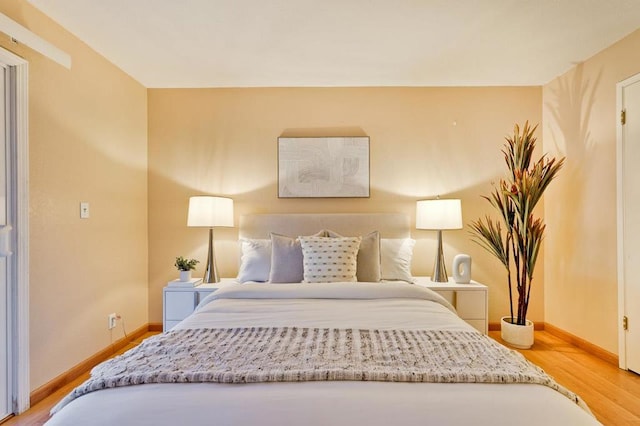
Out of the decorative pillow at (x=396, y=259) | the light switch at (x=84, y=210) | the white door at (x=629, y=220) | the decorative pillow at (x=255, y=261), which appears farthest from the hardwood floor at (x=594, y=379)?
the light switch at (x=84, y=210)

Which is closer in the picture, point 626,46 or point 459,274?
point 626,46

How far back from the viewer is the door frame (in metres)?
1.96

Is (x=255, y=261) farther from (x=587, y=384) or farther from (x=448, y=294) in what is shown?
(x=587, y=384)

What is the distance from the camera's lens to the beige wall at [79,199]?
6.99 ft

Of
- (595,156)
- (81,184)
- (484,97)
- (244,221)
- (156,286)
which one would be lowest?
(156,286)

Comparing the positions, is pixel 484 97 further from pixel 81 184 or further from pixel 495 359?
pixel 81 184

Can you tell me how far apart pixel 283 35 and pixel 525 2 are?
1.58m

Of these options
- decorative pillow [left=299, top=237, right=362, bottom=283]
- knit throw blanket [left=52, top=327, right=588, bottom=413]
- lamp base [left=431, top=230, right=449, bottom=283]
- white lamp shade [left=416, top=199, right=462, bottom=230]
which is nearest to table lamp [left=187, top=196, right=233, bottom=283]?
decorative pillow [left=299, top=237, right=362, bottom=283]

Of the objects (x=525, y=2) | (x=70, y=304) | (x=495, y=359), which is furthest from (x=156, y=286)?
(x=525, y=2)

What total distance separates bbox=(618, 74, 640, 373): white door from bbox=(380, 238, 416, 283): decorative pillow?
1526 millimetres

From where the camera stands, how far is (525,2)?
6.89 ft

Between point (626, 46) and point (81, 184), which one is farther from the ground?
point (626, 46)

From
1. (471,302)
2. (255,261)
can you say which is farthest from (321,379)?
(471,302)

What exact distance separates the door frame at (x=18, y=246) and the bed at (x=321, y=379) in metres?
1.12
